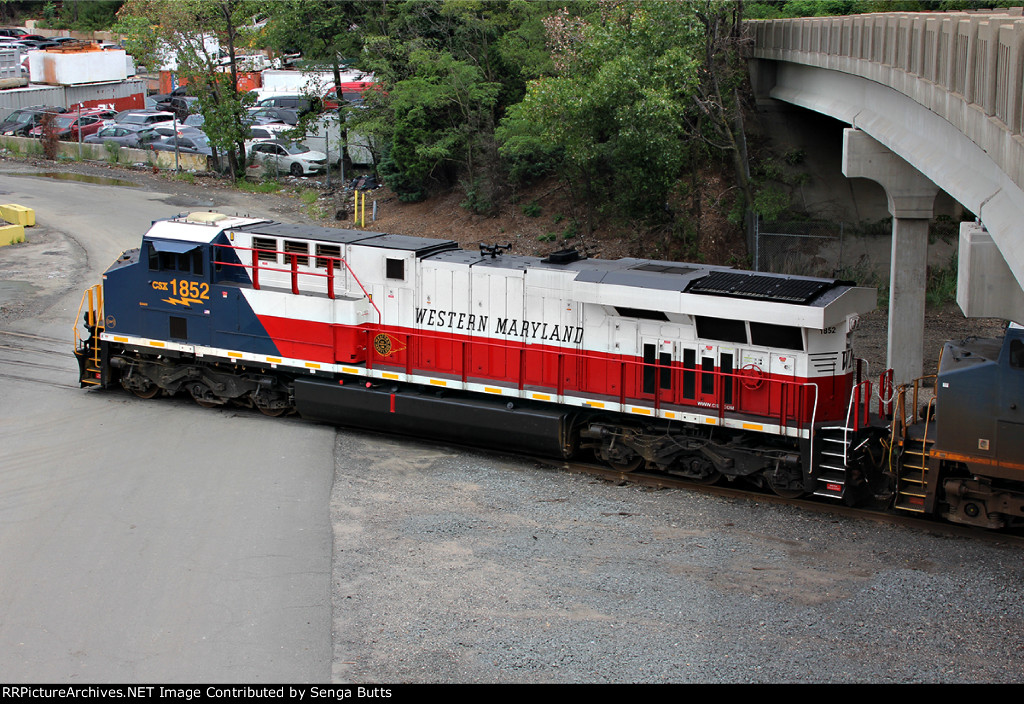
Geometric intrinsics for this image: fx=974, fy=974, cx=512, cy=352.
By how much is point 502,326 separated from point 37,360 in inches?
452

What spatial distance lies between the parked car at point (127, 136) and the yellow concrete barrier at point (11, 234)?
47.2 feet

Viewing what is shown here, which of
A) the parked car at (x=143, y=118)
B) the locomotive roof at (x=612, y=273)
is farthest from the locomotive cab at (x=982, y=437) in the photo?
the parked car at (x=143, y=118)

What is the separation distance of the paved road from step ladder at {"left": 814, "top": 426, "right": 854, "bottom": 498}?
24.0 ft

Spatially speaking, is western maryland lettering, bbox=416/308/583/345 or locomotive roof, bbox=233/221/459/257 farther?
locomotive roof, bbox=233/221/459/257

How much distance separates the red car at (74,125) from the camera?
4647 centimetres

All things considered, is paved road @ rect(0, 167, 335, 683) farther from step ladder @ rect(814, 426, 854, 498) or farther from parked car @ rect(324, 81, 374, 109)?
parked car @ rect(324, 81, 374, 109)

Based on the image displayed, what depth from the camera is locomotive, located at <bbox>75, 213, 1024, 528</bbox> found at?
14.1 m

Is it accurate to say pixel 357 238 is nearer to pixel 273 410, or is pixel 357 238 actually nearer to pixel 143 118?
pixel 273 410

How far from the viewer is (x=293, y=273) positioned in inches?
700

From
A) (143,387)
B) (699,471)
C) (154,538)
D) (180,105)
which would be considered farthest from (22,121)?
(699,471)

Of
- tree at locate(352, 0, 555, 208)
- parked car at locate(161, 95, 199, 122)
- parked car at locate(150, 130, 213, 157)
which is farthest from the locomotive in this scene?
parked car at locate(161, 95, 199, 122)

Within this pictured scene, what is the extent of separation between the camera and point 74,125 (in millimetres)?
48438

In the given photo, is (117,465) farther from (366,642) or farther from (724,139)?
(724,139)

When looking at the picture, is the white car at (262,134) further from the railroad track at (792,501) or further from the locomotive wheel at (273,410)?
the railroad track at (792,501)
